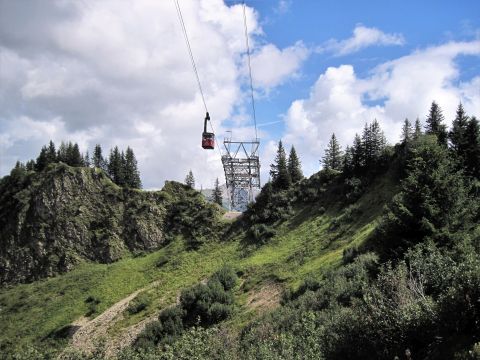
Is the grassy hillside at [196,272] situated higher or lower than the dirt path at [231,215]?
lower

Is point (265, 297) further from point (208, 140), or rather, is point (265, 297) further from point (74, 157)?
point (74, 157)

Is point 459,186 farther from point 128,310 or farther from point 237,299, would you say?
point 128,310

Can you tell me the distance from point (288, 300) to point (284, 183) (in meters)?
33.7

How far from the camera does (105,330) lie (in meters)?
47.6

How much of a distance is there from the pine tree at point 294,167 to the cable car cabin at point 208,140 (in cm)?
3338

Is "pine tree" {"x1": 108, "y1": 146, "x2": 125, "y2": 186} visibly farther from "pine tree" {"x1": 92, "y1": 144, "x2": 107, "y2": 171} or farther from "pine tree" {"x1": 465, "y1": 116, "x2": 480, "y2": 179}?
"pine tree" {"x1": 465, "y1": 116, "x2": 480, "y2": 179}

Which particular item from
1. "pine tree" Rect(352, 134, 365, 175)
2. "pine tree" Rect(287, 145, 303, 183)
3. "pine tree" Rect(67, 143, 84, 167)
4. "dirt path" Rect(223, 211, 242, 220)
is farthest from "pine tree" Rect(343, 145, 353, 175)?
"pine tree" Rect(67, 143, 84, 167)

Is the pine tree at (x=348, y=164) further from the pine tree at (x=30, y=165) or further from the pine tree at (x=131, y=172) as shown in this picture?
the pine tree at (x=30, y=165)

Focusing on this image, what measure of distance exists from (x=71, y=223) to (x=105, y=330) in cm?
3146

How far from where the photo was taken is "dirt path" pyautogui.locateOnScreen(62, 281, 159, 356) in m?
42.7

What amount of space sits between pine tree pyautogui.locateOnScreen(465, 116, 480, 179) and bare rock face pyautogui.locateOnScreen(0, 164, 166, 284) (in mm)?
46009

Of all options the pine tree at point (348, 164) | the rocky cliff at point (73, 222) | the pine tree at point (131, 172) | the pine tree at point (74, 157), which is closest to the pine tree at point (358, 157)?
the pine tree at point (348, 164)

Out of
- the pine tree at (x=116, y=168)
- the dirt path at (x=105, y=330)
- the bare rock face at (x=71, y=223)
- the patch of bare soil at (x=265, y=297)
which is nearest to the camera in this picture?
the patch of bare soil at (x=265, y=297)

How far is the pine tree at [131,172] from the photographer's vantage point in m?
94.0
